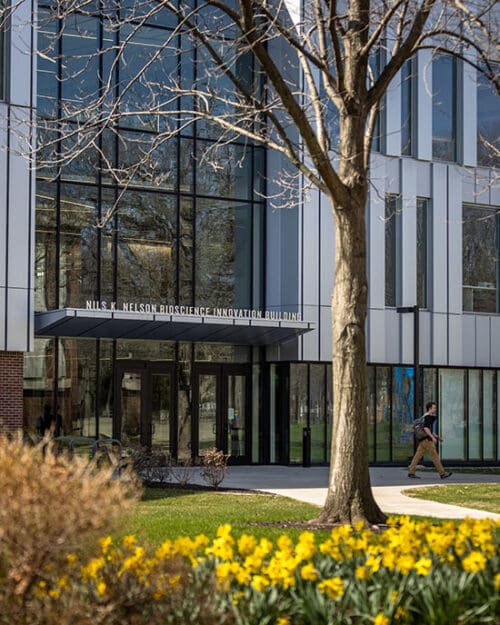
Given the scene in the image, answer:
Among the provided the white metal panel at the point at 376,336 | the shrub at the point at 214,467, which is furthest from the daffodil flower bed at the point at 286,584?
the white metal panel at the point at 376,336

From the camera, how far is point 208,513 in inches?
664

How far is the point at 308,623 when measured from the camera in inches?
280

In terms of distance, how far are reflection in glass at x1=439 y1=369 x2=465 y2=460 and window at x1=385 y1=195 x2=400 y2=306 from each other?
3199 mm

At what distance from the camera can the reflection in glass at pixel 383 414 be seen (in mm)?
33094

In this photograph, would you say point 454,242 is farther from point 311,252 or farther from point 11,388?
point 11,388

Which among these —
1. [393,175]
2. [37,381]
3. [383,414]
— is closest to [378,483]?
[383,414]

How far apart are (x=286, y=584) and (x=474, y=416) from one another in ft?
95.6

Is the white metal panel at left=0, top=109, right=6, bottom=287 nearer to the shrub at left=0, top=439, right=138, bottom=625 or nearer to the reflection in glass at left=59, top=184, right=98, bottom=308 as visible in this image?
the reflection in glass at left=59, top=184, right=98, bottom=308

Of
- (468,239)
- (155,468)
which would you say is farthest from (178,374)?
(468,239)

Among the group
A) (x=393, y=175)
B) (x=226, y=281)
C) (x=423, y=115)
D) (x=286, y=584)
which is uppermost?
(x=423, y=115)

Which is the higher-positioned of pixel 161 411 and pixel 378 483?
pixel 161 411

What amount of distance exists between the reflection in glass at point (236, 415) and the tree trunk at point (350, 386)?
56.9ft

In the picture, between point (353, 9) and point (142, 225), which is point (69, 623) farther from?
point (142, 225)

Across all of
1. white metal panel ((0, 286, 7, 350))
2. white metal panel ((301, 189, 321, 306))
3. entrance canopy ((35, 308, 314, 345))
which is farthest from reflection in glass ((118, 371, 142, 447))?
white metal panel ((301, 189, 321, 306))
